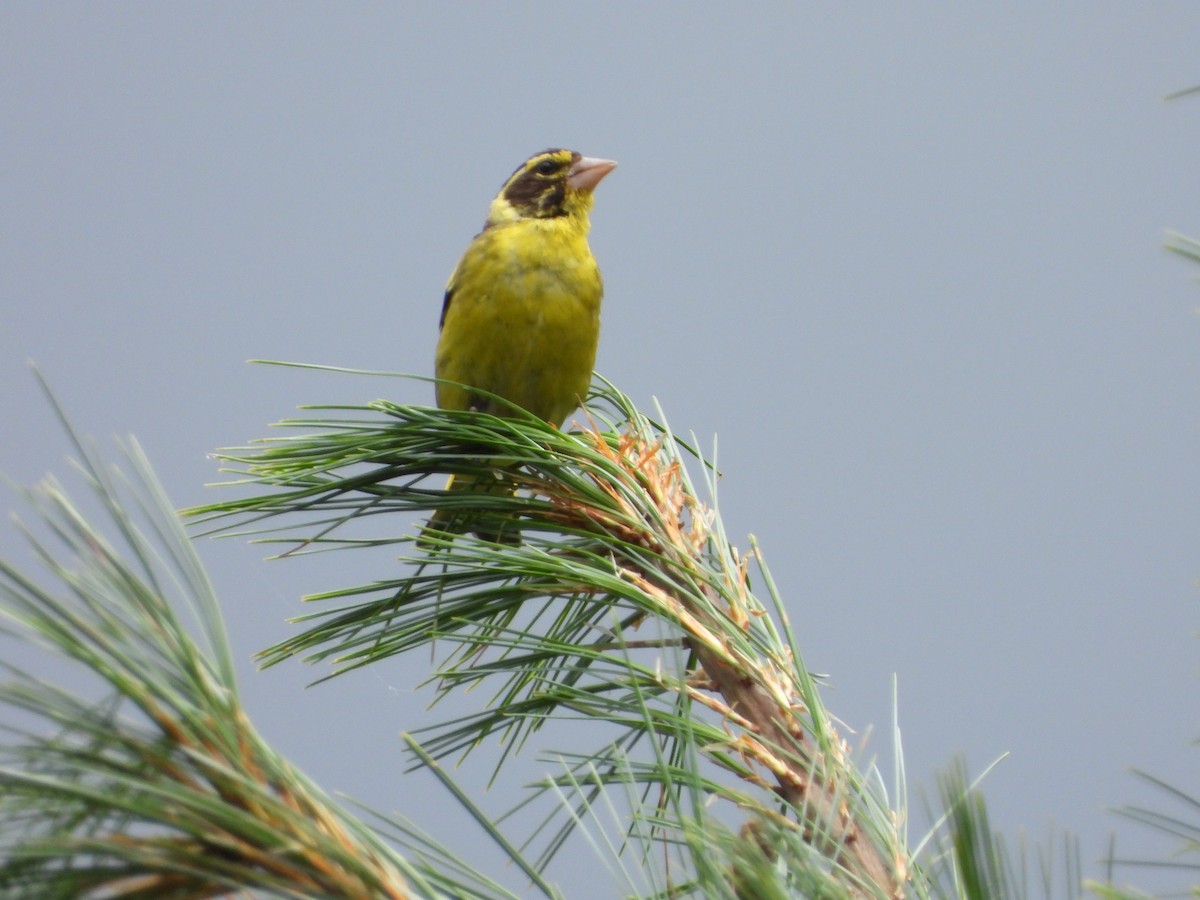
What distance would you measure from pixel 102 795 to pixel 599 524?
30.9 inches

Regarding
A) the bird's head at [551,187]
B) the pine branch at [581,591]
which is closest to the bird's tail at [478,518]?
the pine branch at [581,591]

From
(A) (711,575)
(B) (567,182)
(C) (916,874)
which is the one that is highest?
(B) (567,182)

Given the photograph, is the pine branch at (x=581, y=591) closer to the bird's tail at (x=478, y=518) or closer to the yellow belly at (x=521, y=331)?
the bird's tail at (x=478, y=518)

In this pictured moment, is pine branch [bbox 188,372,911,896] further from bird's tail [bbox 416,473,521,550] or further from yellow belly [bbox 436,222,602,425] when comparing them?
yellow belly [bbox 436,222,602,425]

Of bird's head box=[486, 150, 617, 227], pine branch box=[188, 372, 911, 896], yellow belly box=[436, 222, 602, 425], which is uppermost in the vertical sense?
bird's head box=[486, 150, 617, 227]

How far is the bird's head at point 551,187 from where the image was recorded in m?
2.87

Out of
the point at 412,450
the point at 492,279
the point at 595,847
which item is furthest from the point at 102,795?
the point at 492,279

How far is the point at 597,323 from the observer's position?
8.43 ft

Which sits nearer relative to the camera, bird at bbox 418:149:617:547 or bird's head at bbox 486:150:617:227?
bird at bbox 418:149:617:547

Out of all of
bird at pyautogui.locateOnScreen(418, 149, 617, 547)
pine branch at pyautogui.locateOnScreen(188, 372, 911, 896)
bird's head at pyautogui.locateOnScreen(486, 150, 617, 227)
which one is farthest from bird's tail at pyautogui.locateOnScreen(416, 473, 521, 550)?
bird's head at pyautogui.locateOnScreen(486, 150, 617, 227)

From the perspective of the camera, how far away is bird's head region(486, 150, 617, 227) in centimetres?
287

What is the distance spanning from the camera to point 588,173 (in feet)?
9.70

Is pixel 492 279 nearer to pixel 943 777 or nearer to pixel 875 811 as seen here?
pixel 875 811

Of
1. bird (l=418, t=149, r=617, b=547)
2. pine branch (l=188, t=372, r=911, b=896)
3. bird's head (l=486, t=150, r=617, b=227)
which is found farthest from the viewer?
bird's head (l=486, t=150, r=617, b=227)
